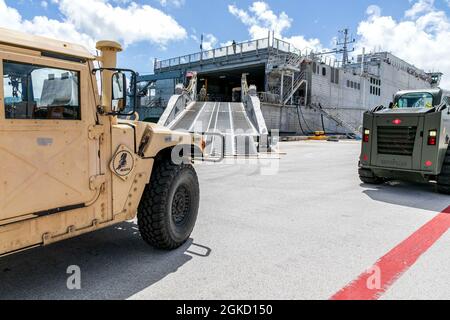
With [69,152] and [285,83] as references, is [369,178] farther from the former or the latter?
[285,83]

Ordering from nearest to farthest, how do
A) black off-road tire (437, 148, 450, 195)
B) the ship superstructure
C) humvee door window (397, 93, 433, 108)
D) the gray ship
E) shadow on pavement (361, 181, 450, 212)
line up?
shadow on pavement (361, 181, 450, 212) < black off-road tire (437, 148, 450, 195) < humvee door window (397, 93, 433, 108) < the gray ship < the ship superstructure

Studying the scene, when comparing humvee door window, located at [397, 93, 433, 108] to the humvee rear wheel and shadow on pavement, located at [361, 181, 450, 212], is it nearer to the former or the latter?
shadow on pavement, located at [361, 181, 450, 212]

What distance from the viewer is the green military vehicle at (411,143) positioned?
298 inches

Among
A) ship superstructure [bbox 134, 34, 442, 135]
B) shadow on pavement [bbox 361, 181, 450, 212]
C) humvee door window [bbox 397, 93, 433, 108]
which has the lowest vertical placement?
shadow on pavement [bbox 361, 181, 450, 212]

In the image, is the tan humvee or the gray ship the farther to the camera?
the gray ship

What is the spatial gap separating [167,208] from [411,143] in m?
6.38

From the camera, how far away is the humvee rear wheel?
3975 millimetres

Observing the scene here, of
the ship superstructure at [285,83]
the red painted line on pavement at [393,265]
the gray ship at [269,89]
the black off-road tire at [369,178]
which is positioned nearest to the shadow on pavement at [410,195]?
the black off-road tire at [369,178]

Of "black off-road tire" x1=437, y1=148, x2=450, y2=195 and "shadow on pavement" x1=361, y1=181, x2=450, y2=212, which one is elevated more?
"black off-road tire" x1=437, y1=148, x2=450, y2=195

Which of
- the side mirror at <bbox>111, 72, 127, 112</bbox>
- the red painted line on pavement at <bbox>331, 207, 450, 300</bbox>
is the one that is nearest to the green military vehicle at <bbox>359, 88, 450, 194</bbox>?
the red painted line on pavement at <bbox>331, 207, 450, 300</bbox>

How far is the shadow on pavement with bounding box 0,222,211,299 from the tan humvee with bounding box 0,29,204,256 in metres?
0.31

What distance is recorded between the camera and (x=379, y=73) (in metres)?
55.2
